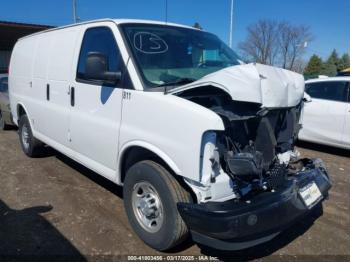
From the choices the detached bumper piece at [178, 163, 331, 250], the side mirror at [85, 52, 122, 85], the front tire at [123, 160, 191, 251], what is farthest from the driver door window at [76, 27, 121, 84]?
the detached bumper piece at [178, 163, 331, 250]

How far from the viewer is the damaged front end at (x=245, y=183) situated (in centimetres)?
267

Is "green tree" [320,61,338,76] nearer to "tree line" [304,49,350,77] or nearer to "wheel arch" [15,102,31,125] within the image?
"tree line" [304,49,350,77]

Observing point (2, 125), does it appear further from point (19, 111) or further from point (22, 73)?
point (22, 73)

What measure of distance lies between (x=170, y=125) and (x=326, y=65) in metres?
60.5

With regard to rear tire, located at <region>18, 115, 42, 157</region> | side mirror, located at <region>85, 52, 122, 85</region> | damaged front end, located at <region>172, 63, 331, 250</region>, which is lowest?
rear tire, located at <region>18, 115, 42, 157</region>

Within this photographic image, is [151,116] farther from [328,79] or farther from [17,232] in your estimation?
[328,79]

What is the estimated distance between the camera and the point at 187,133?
9.09 feet

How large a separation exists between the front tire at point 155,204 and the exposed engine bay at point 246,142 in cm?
49

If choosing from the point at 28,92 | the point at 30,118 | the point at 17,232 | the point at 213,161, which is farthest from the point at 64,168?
the point at 213,161

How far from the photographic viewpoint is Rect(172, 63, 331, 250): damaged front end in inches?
105

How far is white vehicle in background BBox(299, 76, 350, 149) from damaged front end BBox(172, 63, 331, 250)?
398 cm

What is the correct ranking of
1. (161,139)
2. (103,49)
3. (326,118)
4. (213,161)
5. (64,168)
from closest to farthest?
(213,161), (161,139), (103,49), (64,168), (326,118)

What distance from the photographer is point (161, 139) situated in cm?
302

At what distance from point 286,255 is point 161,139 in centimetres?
173
